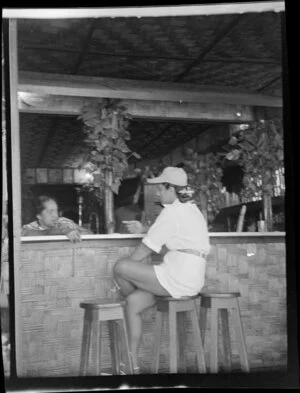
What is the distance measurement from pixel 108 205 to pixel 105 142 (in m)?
0.37

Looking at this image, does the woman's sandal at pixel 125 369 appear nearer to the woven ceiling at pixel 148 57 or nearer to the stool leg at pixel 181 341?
the stool leg at pixel 181 341

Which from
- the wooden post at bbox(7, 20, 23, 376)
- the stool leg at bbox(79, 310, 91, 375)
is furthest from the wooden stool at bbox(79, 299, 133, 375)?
the wooden post at bbox(7, 20, 23, 376)

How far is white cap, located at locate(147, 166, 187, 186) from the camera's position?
3.38 m

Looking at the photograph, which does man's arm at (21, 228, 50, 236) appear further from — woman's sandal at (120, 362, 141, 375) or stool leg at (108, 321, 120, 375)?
woman's sandal at (120, 362, 141, 375)

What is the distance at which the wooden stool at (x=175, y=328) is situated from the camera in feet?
10.8

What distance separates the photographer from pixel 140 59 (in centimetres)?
337

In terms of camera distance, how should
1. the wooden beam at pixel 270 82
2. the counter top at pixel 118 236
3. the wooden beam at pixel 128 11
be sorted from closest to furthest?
the wooden beam at pixel 128 11
the counter top at pixel 118 236
the wooden beam at pixel 270 82

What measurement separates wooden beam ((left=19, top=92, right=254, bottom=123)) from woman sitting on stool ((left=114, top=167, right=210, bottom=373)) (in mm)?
352

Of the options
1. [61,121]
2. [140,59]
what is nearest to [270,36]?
[140,59]

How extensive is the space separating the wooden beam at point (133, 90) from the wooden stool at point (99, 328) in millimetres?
1207

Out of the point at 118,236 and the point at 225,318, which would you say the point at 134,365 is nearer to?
the point at 225,318

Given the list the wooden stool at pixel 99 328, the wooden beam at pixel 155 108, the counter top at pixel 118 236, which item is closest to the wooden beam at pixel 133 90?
the wooden beam at pixel 155 108

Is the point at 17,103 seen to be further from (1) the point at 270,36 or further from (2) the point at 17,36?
(1) the point at 270,36

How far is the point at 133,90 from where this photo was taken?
3.43 meters
